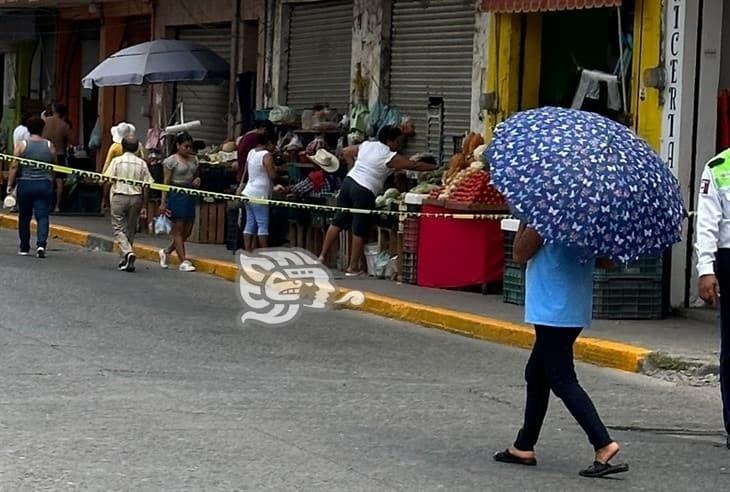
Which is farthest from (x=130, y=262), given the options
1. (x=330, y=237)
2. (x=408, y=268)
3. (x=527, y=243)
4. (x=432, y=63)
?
(x=527, y=243)

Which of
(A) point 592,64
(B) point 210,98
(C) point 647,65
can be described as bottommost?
(B) point 210,98

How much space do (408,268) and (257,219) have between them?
2690 millimetres

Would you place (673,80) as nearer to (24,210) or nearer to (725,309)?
(725,309)

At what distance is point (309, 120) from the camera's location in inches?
813

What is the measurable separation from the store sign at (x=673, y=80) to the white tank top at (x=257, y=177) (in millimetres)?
5637

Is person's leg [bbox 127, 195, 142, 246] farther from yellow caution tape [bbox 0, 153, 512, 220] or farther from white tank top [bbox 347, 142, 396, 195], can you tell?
white tank top [bbox 347, 142, 396, 195]

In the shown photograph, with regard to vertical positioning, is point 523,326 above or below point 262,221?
below

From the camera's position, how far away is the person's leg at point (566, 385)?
7508 mm

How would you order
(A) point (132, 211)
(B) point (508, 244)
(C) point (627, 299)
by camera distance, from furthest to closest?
(A) point (132, 211)
(B) point (508, 244)
(C) point (627, 299)

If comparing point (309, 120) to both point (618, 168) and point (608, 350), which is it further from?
point (618, 168)

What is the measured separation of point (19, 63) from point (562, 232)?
2655 cm

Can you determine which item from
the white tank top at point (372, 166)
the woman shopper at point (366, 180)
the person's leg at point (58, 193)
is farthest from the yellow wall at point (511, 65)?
the person's leg at point (58, 193)

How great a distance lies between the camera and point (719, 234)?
336 inches

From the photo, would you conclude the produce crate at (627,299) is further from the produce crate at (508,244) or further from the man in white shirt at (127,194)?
the man in white shirt at (127,194)
